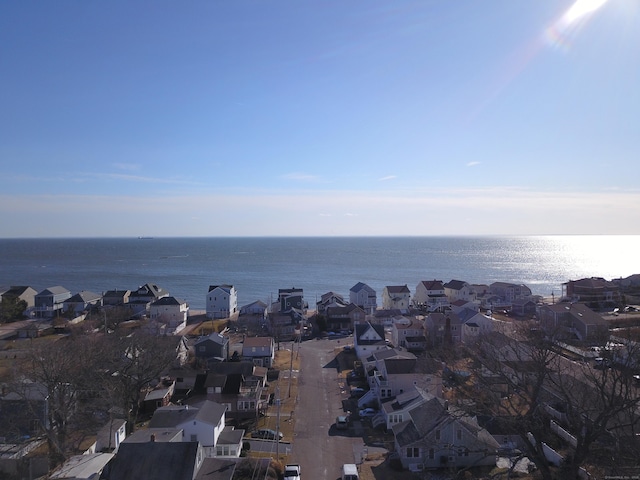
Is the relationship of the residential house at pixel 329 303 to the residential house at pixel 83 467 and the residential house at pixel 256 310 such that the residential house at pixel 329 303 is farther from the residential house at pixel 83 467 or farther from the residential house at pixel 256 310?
the residential house at pixel 83 467

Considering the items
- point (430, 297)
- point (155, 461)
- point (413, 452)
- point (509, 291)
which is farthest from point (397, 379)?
point (509, 291)

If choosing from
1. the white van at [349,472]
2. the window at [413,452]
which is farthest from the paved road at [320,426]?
the window at [413,452]

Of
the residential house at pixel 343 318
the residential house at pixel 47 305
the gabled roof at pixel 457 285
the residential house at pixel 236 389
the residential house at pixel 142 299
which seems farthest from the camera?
the gabled roof at pixel 457 285

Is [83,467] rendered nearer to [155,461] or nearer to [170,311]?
[155,461]

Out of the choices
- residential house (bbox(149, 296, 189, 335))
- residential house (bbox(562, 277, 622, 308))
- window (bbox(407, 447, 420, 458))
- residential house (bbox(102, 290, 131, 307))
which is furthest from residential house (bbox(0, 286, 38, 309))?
residential house (bbox(562, 277, 622, 308))

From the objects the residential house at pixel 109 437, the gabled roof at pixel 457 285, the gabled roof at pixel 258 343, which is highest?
the gabled roof at pixel 457 285

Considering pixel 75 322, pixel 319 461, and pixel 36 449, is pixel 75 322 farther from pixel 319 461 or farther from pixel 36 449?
pixel 319 461
